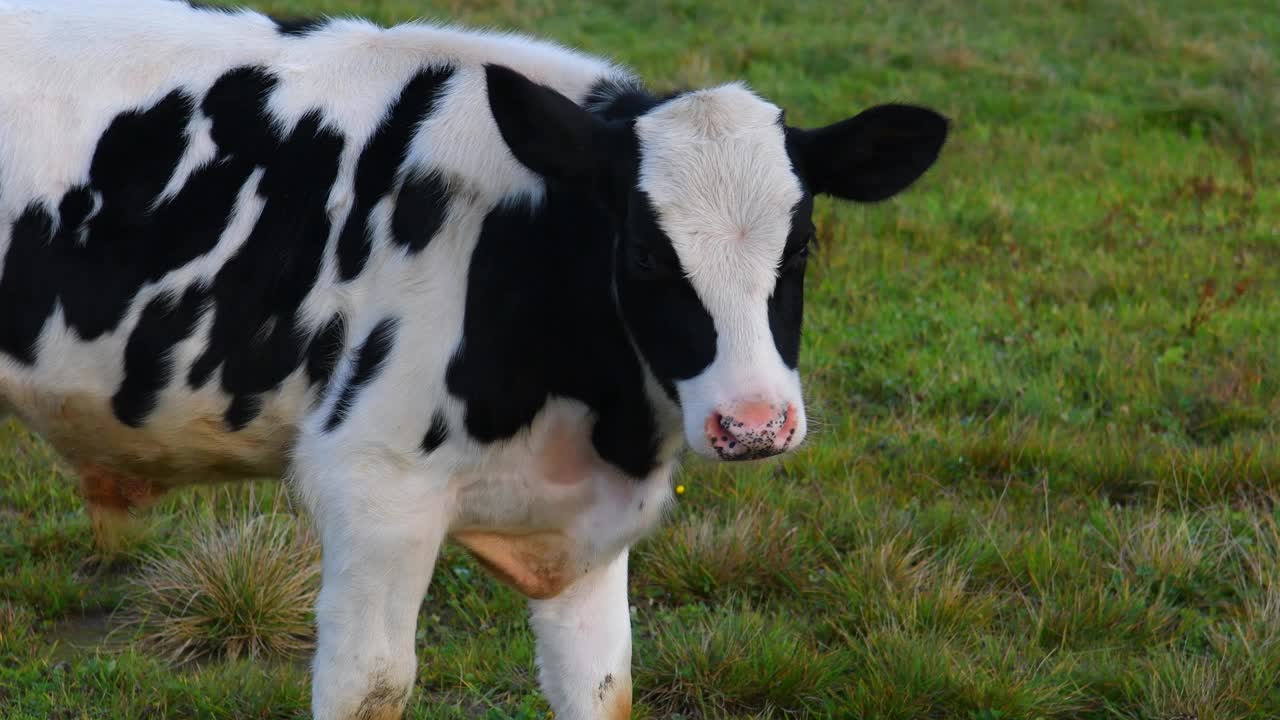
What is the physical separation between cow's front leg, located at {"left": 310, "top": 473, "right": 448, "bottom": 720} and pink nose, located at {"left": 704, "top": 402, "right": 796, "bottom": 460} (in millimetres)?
784

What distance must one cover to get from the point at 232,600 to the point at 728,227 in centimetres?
217

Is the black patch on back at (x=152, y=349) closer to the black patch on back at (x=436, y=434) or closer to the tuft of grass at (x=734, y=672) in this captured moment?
the black patch on back at (x=436, y=434)

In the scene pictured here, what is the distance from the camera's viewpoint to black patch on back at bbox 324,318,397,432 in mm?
3639

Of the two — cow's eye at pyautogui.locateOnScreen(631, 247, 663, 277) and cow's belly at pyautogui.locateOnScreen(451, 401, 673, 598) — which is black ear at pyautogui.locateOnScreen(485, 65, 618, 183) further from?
cow's belly at pyautogui.locateOnScreen(451, 401, 673, 598)

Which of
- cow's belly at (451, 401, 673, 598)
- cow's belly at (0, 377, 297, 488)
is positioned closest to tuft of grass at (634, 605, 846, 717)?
cow's belly at (451, 401, 673, 598)

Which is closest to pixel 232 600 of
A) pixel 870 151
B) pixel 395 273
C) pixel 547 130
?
pixel 395 273

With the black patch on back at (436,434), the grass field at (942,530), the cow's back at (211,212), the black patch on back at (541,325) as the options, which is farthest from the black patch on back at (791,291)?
the grass field at (942,530)

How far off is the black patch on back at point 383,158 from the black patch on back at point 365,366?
0.17 meters

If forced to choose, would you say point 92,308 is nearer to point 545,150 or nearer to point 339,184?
point 339,184

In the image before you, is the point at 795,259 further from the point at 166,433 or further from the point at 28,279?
the point at 28,279

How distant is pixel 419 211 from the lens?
3734 millimetres

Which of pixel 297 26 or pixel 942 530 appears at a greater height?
pixel 297 26

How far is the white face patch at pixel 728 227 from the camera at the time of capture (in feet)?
10.5

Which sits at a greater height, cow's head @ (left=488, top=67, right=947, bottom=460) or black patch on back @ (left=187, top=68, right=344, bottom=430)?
cow's head @ (left=488, top=67, right=947, bottom=460)
